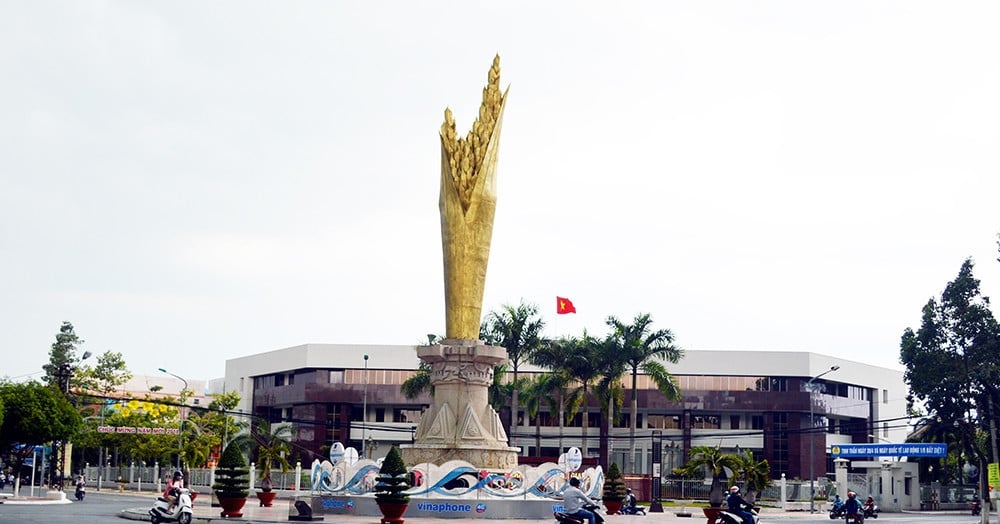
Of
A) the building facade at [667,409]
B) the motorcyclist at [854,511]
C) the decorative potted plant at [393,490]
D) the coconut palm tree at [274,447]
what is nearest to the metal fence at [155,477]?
the coconut palm tree at [274,447]

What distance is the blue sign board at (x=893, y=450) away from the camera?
233 ft

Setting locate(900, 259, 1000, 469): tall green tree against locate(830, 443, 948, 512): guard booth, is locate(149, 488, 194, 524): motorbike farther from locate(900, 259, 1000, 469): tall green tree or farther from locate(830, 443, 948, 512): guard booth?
locate(900, 259, 1000, 469): tall green tree

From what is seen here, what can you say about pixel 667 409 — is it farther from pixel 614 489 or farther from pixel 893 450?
pixel 614 489

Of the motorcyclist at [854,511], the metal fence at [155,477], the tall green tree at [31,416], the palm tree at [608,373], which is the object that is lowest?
the metal fence at [155,477]

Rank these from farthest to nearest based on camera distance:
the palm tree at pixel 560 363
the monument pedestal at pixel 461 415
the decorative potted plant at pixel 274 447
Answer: the palm tree at pixel 560 363
the decorative potted plant at pixel 274 447
the monument pedestal at pixel 461 415

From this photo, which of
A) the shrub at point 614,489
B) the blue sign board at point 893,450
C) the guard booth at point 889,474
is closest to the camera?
the shrub at point 614,489

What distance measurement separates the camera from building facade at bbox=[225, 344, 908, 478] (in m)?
89.1

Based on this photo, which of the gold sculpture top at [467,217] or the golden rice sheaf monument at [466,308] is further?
the gold sculpture top at [467,217]

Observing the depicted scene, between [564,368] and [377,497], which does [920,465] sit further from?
[377,497]

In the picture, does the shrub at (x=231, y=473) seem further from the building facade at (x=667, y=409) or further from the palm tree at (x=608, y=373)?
the building facade at (x=667, y=409)

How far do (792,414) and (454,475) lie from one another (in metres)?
56.2

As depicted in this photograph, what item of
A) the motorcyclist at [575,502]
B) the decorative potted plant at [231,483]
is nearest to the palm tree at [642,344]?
the decorative potted plant at [231,483]

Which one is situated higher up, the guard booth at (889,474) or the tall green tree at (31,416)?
the tall green tree at (31,416)

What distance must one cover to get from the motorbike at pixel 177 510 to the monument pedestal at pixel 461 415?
11168mm
